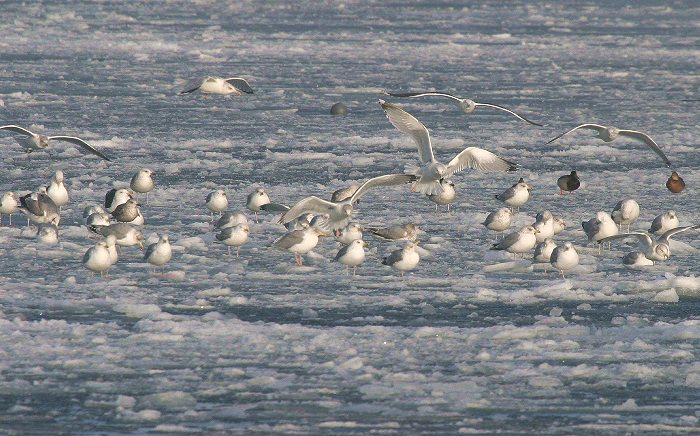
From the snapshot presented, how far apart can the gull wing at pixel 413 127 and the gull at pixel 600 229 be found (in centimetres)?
198

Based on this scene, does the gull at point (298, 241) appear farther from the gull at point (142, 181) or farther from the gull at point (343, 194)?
the gull at point (142, 181)

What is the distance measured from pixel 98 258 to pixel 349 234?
6.82 feet

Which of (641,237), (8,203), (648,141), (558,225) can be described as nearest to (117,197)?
(8,203)

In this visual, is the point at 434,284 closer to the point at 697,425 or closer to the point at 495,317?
the point at 495,317

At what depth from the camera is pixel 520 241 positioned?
35.7 feet

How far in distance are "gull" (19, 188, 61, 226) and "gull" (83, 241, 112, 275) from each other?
5.57 feet

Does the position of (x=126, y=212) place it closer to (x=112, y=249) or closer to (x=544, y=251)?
(x=112, y=249)

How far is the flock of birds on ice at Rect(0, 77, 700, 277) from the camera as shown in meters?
10.4

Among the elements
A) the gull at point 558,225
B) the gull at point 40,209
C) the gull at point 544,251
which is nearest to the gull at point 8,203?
the gull at point 40,209

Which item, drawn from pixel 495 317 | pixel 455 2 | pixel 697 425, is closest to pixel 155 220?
pixel 495 317

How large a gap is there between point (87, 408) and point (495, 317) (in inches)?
123

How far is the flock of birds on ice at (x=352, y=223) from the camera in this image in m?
10.4

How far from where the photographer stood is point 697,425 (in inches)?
274

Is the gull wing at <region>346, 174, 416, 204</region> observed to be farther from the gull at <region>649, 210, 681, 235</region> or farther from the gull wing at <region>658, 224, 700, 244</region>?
the gull wing at <region>658, 224, 700, 244</region>
